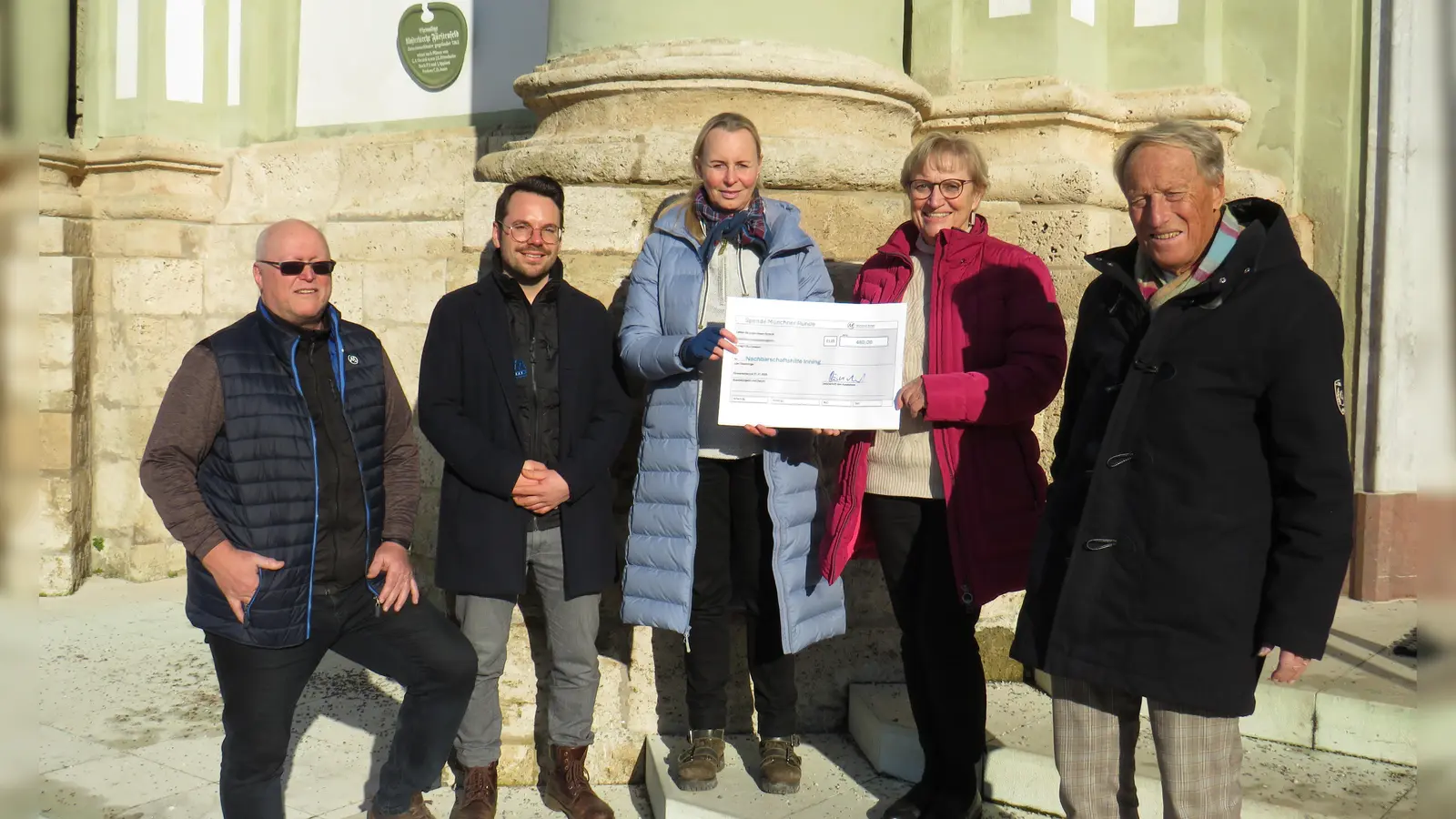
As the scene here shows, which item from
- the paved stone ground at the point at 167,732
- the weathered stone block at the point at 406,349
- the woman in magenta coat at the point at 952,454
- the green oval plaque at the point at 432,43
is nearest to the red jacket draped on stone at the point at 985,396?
the woman in magenta coat at the point at 952,454

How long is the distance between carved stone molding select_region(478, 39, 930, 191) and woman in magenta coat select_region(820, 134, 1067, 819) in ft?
3.52

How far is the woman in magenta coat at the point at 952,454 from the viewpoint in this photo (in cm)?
317

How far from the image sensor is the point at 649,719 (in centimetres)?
424

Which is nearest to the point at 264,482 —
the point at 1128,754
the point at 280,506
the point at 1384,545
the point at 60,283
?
the point at 280,506

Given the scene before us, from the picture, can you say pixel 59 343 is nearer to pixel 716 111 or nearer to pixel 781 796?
pixel 716 111

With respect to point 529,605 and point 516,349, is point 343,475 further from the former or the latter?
point 529,605

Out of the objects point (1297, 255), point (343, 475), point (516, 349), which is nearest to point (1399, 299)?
point (1297, 255)

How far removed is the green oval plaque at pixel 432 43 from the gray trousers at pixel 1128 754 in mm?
5050

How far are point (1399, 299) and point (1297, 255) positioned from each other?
3202 mm

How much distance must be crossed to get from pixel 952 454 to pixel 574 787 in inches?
62.5

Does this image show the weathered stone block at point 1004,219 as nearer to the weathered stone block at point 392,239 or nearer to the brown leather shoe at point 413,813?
the weathered stone block at point 392,239

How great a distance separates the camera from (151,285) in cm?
712

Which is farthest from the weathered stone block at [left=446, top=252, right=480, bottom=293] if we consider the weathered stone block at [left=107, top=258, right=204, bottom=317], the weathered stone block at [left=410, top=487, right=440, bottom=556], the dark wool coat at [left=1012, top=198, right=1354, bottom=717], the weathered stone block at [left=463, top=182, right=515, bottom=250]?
the weathered stone block at [left=107, top=258, right=204, bottom=317]

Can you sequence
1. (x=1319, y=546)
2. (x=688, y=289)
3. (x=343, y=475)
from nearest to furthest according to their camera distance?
(x=1319, y=546), (x=343, y=475), (x=688, y=289)
